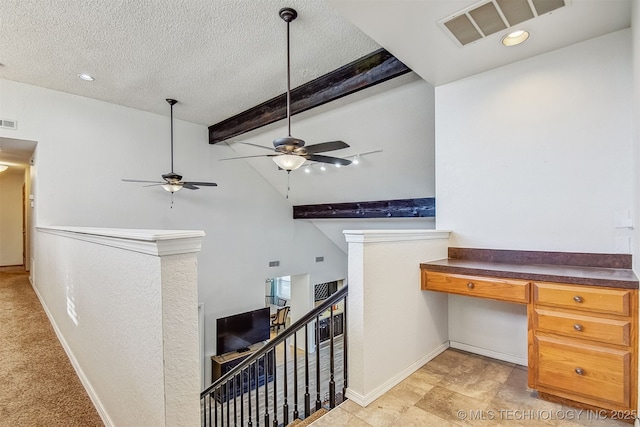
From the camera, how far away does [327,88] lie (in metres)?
4.04

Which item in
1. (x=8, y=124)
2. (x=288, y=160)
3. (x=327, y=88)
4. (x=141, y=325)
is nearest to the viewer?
(x=141, y=325)

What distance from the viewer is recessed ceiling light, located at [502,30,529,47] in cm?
229

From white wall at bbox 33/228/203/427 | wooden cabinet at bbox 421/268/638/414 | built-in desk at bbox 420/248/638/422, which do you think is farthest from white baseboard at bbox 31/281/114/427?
wooden cabinet at bbox 421/268/638/414

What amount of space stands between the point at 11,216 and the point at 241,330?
628cm

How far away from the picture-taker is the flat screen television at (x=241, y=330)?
6.39 m

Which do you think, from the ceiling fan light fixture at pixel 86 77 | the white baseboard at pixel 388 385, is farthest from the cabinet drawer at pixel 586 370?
the ceiling fan light fixture at pixel 86 77

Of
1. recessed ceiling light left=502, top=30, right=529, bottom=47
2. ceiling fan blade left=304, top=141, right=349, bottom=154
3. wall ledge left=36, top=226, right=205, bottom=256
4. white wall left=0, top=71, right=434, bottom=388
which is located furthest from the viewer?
white wall left=0, top=71, right=434, bottom=388

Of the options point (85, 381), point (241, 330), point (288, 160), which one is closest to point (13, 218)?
point (241, 330)

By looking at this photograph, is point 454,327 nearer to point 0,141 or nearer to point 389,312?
point 389,312

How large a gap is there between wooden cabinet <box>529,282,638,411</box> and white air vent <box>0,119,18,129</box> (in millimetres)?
6218

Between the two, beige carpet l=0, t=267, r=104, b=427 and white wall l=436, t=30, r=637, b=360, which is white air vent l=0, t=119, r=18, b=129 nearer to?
beige carpet l=0, t=267, r=104, b=427

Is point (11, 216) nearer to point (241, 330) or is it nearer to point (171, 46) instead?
point (241, 330)

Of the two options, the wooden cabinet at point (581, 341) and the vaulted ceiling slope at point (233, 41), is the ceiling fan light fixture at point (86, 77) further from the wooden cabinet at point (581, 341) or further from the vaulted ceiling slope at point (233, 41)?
the wooden cabinet at point (581, 341)

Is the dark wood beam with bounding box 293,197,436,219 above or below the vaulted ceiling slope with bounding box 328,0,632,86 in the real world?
below
